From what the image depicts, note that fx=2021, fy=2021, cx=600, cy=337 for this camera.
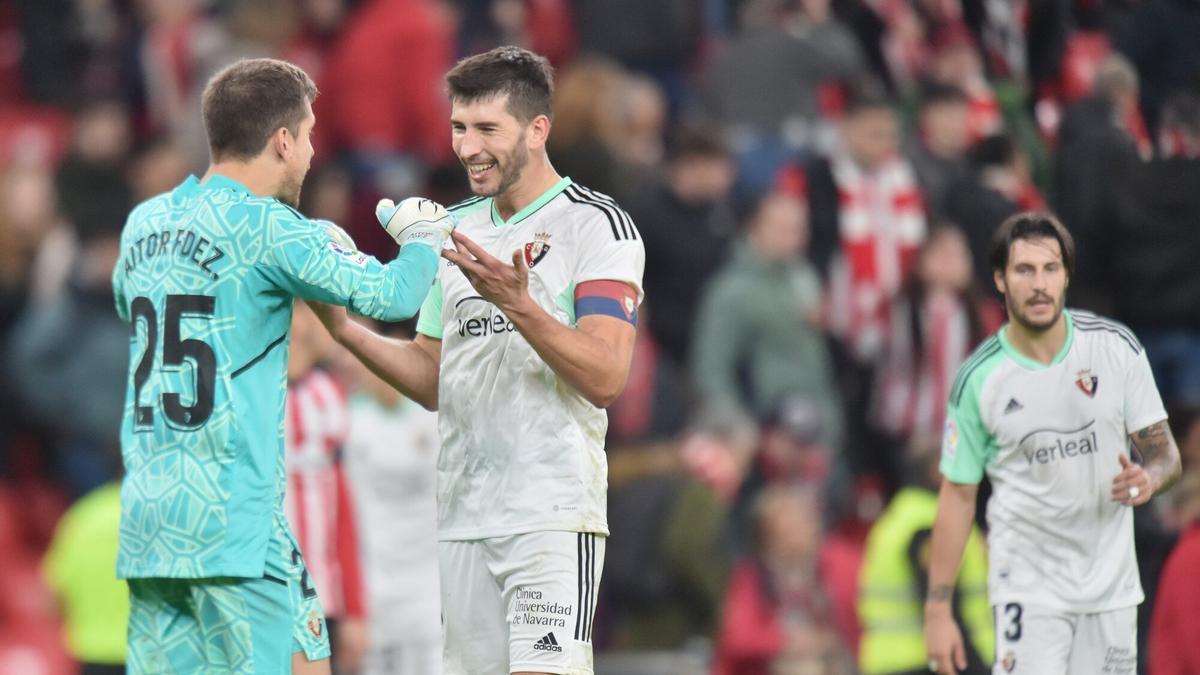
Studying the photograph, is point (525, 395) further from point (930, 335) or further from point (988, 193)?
point (930, 335)

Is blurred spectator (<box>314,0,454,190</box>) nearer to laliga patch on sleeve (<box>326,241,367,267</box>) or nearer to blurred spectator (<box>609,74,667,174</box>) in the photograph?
blurred spectator (<box>609,74,667,174</box>)

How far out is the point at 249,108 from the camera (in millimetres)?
6188

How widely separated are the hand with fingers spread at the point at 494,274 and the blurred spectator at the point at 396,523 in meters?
5.13

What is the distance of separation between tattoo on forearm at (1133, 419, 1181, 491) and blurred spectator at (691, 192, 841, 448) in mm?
5277

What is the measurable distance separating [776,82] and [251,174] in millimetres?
8556

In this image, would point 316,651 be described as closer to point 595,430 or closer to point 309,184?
point 595,430

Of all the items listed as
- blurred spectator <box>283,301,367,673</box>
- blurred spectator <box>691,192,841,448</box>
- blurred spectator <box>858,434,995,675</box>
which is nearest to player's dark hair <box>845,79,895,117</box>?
blurred spectator <box>691,192,841,448</box>

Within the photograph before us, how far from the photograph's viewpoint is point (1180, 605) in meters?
8.23

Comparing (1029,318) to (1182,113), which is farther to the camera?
(1182,113)

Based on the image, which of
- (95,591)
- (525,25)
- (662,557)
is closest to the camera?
(95,591)

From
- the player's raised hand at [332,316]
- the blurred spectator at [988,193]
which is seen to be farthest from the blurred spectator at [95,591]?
the blurred spectator at [988,193]

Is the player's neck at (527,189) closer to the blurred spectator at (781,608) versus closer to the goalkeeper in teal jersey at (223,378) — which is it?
the goalkeeper in teal jersey at (223,378)

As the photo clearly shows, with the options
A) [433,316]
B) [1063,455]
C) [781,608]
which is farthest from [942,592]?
[781,608]

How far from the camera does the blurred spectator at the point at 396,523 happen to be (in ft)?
36.8
